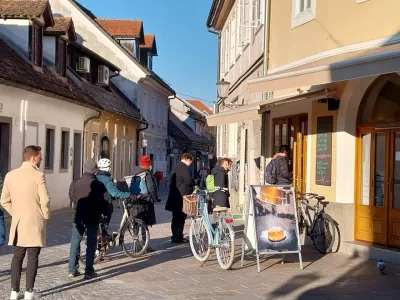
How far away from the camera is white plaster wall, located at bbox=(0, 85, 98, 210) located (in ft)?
58.9

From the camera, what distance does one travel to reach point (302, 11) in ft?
43.2

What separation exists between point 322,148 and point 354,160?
0.87m

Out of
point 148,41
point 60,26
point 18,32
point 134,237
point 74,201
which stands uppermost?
point 148,41

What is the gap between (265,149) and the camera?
54.6ft

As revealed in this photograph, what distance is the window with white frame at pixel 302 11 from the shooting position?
493 inches

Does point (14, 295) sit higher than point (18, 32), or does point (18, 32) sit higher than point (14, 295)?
point (18, 32)

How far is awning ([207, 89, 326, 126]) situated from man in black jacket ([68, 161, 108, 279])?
14.9 ft

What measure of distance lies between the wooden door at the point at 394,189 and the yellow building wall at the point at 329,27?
172cm

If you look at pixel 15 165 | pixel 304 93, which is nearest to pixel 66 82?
pixel 15 165

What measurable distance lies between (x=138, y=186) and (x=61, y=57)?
40.7 feet

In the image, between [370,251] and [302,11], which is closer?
[370,251]

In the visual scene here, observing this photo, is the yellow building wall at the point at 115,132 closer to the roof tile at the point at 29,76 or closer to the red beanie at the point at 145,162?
the roof tile at the point at 29,76

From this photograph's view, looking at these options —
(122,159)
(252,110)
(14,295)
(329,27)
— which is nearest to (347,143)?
(329,27)

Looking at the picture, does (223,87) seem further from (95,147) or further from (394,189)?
(394,189)
